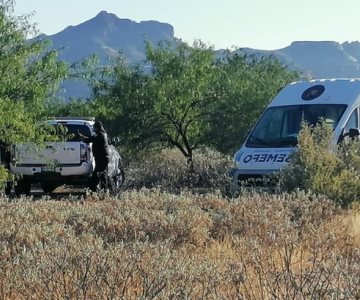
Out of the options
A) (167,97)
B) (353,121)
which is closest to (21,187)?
(167,97)

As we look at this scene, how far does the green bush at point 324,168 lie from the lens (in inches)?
501

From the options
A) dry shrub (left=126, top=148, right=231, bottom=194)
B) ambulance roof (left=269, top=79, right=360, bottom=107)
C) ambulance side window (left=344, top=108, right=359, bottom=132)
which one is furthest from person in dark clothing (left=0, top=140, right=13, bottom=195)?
ambulance side window (left=344, top=108, right=359, bottom=132)

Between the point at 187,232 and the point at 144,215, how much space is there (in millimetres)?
774

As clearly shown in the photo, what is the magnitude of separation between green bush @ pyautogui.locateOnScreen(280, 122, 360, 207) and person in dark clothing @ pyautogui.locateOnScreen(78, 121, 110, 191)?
6.59 metres

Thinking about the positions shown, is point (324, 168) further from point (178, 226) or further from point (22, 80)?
point (22, 80)

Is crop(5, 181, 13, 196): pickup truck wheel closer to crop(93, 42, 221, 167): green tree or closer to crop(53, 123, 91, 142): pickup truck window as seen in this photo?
crop(53, 123, 91, 142): pickup truck window

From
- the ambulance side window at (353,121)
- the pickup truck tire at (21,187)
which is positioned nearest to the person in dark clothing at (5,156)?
the pickup truck tire at (21,187)

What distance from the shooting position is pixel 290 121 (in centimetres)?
1603

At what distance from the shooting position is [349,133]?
15320mm

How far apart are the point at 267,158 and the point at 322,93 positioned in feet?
6.53

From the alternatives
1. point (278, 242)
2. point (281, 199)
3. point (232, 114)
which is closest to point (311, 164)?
point (281, 199)

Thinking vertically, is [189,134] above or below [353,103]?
below

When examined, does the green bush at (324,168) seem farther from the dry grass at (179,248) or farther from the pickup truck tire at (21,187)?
the pickup truck tire at (21,187)

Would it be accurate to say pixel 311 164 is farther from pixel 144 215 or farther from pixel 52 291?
pixel 52 291
